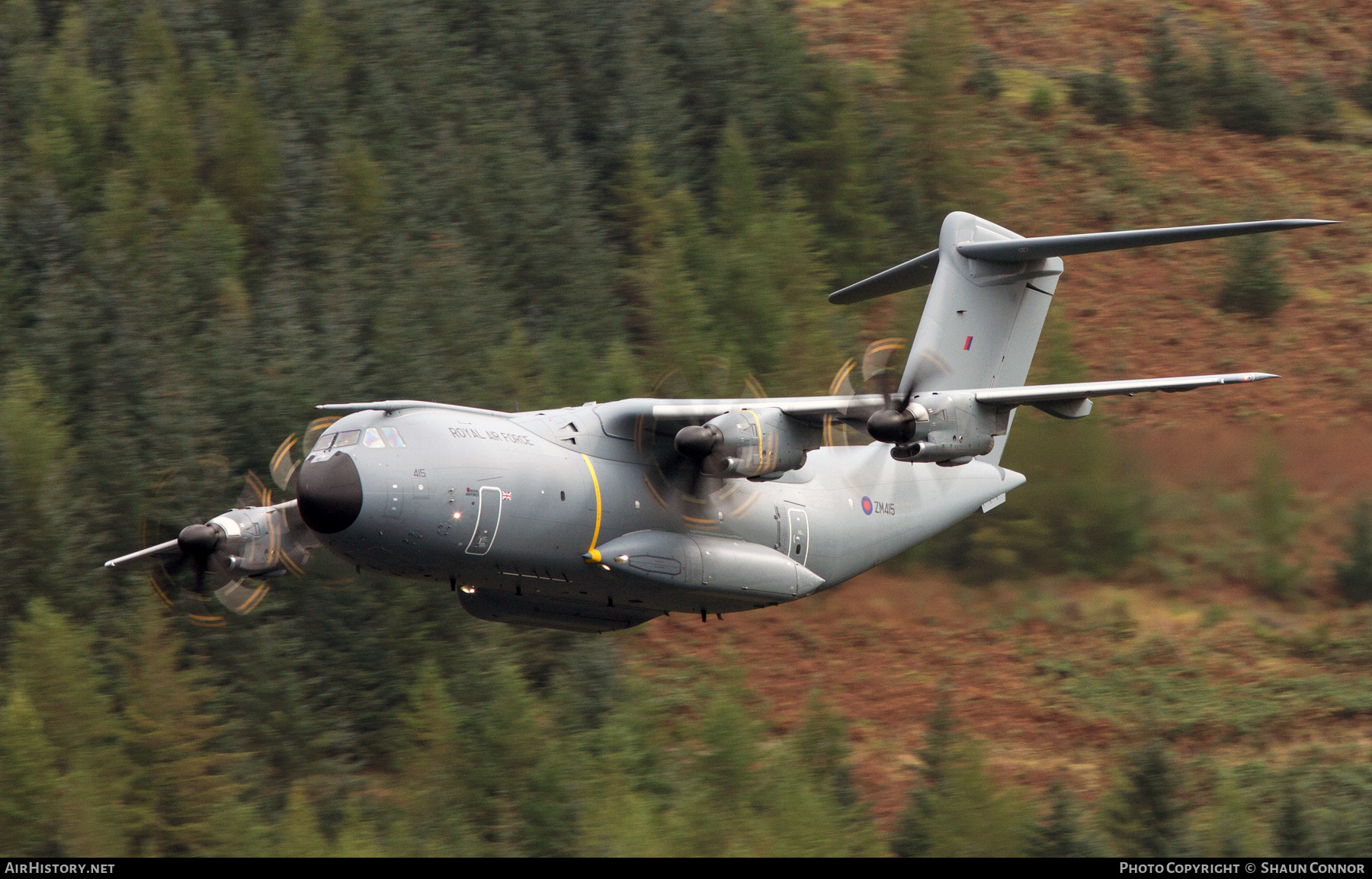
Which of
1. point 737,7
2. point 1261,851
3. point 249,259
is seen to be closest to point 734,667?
point 1261,851

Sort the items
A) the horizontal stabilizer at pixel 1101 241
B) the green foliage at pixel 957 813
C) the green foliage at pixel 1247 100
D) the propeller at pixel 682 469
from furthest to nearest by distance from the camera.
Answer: the green foliage at pixel 1247 100 → the green foliage at pixel 957 813 → the propeller at pixel 682 469 → the horizontal stabilizer at pixel 1101 241

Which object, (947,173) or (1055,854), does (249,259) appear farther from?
(1055,854)

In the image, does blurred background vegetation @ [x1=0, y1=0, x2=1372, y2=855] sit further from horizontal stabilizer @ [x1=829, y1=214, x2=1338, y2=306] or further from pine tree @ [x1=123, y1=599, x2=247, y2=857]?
horizontal stabilizer @ [x1=829, y1=214, x2=1338, y2=306]

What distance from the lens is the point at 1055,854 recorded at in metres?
22.3

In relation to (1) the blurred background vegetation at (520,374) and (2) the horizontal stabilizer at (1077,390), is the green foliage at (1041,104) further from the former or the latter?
(2) the horizontal stabilizer at (1077,390)

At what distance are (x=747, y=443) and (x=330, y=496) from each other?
471 cm

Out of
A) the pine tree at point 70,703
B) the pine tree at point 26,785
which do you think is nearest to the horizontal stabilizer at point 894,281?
the pine tree at point 70,703

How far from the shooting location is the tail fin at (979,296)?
19.3 m

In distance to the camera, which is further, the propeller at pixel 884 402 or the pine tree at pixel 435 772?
the pine tree at pixel 435 772

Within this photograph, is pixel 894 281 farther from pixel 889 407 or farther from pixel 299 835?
pixel 299 835

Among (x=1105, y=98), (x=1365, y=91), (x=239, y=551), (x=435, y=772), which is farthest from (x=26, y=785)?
(x=1365, y=91)

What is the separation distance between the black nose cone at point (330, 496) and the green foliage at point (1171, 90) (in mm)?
36567

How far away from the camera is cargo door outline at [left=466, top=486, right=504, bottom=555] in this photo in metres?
16.1

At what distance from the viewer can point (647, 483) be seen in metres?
17.6
